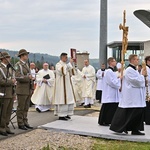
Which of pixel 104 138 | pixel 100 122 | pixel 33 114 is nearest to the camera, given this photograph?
pixel 104 138

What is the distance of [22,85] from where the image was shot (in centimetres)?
920

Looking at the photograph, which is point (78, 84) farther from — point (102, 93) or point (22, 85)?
point (22, 85)

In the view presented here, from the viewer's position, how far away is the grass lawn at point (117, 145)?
7480mm

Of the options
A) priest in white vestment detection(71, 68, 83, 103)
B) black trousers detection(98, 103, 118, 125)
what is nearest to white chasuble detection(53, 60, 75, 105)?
black trousers detection(98, 103, 118, 125)

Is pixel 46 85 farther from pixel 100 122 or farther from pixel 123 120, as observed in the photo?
pixel 123 120

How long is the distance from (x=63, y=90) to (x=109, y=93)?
1.41 m

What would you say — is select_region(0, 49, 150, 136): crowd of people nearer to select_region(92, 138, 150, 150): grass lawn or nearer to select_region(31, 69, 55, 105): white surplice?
select_region(92, 138, 150, 150): grass lawn

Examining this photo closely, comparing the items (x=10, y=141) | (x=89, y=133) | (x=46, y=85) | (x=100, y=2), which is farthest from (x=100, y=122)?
(x=100, y=2)

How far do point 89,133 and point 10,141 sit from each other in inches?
73.8

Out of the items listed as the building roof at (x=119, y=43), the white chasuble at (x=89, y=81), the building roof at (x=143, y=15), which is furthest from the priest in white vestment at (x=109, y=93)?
the building roof at (x=119, y=43)

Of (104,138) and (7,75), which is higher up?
(7,75)

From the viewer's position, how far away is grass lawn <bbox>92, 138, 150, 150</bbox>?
7480 millimetres

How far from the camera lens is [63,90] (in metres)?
10.5

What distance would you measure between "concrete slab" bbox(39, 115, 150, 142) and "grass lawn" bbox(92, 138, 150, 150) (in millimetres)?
209
